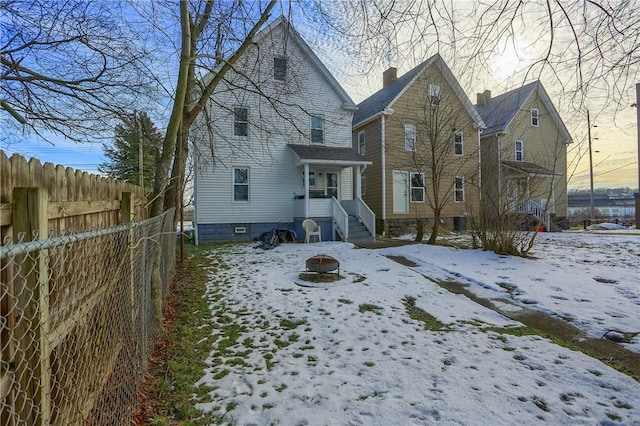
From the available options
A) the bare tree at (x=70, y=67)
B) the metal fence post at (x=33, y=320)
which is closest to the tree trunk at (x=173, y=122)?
the bare tree at (x=70, y=67)

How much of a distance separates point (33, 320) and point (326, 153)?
12964mm

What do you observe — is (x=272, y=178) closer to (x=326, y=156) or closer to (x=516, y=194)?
(x=326, y=156)

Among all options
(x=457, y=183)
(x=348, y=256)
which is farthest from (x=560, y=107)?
(x=457, y=183)

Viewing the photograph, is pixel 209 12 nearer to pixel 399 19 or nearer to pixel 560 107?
pixel 399 19

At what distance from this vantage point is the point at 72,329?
1924mm

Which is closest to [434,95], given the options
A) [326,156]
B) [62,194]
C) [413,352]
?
[326,156]

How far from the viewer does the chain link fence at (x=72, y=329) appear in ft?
4.38

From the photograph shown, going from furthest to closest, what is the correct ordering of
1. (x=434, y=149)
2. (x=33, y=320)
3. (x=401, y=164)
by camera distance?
(x=401, y=164), (x=434, y=149), (x=33, y=320)

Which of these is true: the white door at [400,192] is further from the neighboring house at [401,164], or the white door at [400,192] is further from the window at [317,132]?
the window at [317,132]

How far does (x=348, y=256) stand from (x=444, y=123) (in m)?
6.57

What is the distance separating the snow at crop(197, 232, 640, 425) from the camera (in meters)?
2.63

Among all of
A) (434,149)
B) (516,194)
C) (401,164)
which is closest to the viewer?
(516,194)

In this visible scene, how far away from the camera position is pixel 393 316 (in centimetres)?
476

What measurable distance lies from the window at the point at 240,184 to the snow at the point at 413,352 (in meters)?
6.66
